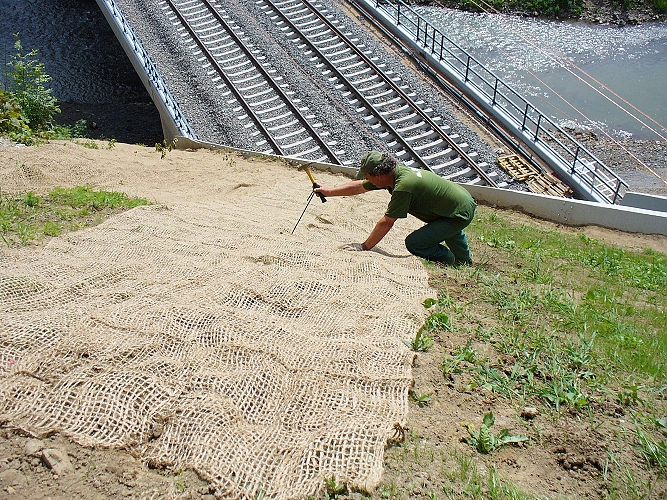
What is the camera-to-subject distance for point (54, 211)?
816 centimetres

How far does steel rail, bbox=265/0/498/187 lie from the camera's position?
1382 cm

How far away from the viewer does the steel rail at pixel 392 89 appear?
45.3ft

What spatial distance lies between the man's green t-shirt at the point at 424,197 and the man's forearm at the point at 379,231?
10 cm

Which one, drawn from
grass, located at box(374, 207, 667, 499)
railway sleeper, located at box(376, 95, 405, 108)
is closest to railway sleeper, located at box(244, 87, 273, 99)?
railway sleeper, located at box(376, 95, 405, 108)

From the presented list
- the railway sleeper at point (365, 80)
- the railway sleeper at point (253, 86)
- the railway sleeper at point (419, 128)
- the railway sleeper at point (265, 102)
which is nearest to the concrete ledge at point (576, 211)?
the railway sleeper at point (419, 128)

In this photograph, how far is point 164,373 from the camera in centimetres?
439

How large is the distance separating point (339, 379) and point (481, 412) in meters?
1.17

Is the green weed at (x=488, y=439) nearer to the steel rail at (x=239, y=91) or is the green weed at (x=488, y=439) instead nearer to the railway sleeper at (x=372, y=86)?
the steel rail at (x=239, y=91)

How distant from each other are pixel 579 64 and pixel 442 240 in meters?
20.1

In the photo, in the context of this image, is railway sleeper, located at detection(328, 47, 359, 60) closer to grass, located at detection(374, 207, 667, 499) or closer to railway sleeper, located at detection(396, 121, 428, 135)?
railway sleeper, located at detection(396, 121, 428, 135)

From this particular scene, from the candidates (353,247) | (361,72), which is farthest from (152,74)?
(353,247)

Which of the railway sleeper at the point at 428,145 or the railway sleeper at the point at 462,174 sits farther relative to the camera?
the railway sleeper at the point at 428,145

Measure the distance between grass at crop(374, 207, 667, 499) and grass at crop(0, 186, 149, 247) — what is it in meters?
4.75

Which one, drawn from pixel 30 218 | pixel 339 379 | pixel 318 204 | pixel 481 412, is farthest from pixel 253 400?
pixel 318 204
